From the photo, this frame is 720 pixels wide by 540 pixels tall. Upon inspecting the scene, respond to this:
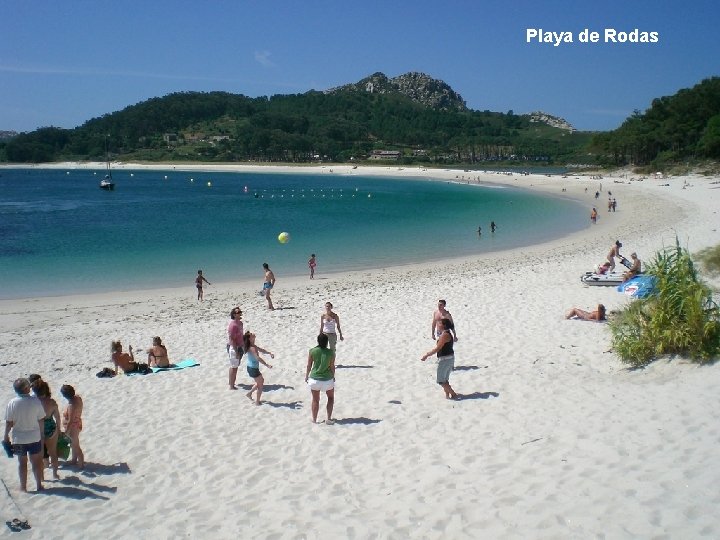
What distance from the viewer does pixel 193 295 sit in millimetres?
19078

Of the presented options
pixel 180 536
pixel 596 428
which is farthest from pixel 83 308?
pixel 596 428

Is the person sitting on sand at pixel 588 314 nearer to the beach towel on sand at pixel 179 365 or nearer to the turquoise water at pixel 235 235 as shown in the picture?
the beach towel on sand at pixel 179 365

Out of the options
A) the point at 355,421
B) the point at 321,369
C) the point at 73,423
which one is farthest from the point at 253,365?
the point at 73,423

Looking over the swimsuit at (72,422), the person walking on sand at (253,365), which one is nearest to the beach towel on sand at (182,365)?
the person walking on sand at (253,365)

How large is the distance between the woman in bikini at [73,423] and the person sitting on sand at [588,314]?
9596mm

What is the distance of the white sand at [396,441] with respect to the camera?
16.3 feet

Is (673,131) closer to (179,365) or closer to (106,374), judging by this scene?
(179,365)

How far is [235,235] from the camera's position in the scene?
1438 inches

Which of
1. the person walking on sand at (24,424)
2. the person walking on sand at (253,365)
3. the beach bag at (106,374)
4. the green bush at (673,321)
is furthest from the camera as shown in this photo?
the beach bag at (106,374)

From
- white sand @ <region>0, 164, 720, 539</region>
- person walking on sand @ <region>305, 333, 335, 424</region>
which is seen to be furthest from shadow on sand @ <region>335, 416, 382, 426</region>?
person walking on sand @ <region>305, 333, 335, 424</region>

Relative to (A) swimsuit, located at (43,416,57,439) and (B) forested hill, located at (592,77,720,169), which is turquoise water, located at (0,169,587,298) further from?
(B) forested hill, located at (592,77,720,169)

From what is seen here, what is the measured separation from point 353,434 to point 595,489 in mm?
3046

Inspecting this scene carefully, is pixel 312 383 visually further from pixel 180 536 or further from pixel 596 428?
pixel 596 428

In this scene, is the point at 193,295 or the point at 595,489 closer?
the point at 595,489
